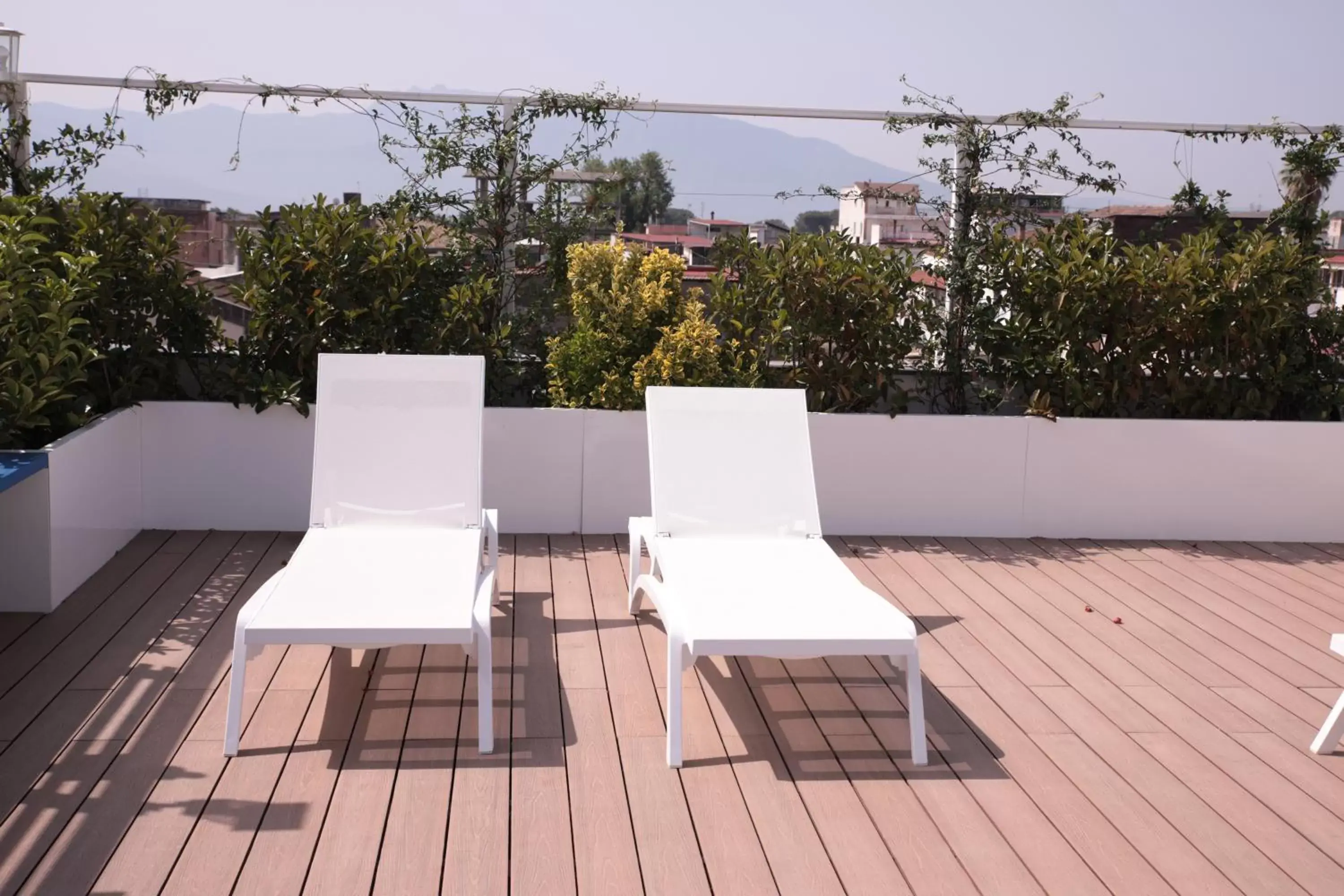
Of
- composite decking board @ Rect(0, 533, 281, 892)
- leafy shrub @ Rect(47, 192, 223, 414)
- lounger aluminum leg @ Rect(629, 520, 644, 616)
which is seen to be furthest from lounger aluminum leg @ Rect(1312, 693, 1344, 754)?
leafy shrub @ Rect(47, 192, 223, 414)

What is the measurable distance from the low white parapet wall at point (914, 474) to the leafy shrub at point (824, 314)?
0.94 feet

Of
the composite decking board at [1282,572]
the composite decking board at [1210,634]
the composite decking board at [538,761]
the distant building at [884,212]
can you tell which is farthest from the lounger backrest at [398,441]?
the composite decking board at [1282,572]

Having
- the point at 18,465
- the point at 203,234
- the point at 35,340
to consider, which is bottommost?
the point at 18,465

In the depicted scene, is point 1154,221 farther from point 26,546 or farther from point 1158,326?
point 26,546

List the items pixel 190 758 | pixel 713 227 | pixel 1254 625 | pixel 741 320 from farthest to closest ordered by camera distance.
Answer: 1. pixel 713 227
2. pixel 741 320
3. pixel 1254 625
4. pixel 190 758

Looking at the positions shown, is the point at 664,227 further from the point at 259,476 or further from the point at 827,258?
the point at 259,476

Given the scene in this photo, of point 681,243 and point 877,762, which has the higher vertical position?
point 681,243

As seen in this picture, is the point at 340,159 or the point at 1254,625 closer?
the point at 1254,625

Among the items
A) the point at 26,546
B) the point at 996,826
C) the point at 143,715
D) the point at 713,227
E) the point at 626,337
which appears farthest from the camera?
the point at 713,227

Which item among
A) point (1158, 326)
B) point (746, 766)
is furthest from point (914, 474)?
point (746, 766)

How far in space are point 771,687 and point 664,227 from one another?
11.8 ft

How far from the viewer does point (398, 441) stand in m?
5.45

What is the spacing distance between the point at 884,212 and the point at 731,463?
9.46ft

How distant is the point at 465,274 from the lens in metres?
7.24
